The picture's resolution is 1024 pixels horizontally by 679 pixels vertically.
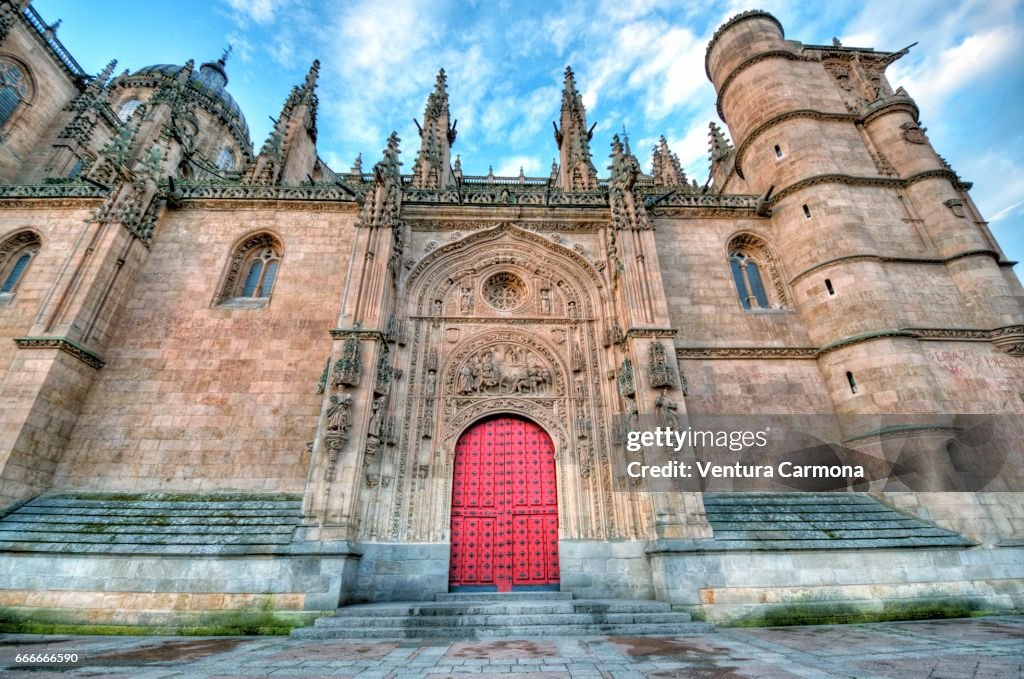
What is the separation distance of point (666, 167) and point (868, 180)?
1136 centimetres

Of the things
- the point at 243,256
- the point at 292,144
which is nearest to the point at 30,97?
the point at 292,144

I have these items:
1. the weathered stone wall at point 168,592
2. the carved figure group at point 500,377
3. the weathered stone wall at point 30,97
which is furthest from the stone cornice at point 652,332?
the weathered stone wall at point 30,97

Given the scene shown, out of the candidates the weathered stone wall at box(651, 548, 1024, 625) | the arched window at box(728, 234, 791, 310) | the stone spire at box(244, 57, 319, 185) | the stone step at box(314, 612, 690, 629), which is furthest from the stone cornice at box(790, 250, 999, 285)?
the stone spire at box(244, 57, 319, 185)

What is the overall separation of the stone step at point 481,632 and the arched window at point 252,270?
8.62 metres

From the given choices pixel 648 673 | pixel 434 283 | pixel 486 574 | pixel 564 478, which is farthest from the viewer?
pixel 434 283

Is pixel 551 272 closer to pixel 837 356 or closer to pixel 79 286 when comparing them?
pixel 837 356

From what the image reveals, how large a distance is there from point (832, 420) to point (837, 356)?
1.64 metres

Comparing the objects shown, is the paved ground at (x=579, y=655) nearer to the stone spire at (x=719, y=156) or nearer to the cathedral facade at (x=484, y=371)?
the cathedral facade at (x=484, y=371)

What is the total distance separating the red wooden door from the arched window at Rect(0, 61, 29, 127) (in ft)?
80.3

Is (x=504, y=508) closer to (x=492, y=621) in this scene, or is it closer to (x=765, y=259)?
(x=492, y=621)

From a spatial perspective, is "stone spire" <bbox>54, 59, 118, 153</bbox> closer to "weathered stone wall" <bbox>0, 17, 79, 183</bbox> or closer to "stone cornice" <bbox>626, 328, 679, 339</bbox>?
"weathered stone wall" <bbox>0, 17, 79, 183</bbox>

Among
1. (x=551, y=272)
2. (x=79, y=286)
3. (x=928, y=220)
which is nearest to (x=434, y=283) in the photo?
(x=551, y=272)

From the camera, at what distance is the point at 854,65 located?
15984mm

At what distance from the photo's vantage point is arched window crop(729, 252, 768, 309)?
40.9 feet
